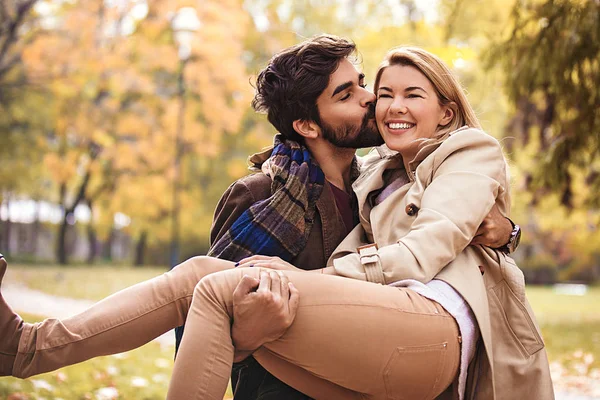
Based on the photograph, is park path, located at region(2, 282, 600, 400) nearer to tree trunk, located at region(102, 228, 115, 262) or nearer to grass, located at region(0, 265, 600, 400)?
grass, located at region(0, 265, 600, 400)

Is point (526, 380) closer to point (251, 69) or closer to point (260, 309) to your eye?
point (260, 309)

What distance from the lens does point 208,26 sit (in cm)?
1437

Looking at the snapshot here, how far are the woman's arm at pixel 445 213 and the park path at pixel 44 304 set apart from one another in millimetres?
5775

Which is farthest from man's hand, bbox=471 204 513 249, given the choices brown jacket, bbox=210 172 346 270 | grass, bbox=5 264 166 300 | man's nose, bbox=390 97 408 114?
grass, bbox=5 264 166 300

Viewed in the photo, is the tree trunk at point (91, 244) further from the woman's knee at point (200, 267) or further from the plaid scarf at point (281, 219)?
the woman's knee at point (200, 267)

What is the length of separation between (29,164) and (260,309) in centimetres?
1646

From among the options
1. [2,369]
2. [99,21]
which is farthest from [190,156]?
[2,369]

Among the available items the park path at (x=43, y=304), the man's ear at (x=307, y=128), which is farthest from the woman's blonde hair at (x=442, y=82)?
the park path at (x=43, y=304)

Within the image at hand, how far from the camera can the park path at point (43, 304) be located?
9.11 metres

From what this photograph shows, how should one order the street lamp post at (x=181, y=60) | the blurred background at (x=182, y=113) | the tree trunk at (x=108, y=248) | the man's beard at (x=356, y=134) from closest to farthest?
1. the man's beard at (x=356, y=134)
2. the blurred background at (x=182, y=113)
3. the street lamp post at (x=181, y=60)
4. the tree trunk at (x=108, y=248)

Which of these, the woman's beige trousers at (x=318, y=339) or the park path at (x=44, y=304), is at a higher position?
the woman's beige trousers at (x=318, y=339)

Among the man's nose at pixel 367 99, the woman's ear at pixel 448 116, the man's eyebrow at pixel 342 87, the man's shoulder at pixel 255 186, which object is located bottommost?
the man's shoulder at pixel 255 186

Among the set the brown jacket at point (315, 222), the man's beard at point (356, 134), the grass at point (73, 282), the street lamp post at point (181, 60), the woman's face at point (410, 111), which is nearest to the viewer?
the woman's face at point (410, 111)

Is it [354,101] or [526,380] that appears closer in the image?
[526,380]
